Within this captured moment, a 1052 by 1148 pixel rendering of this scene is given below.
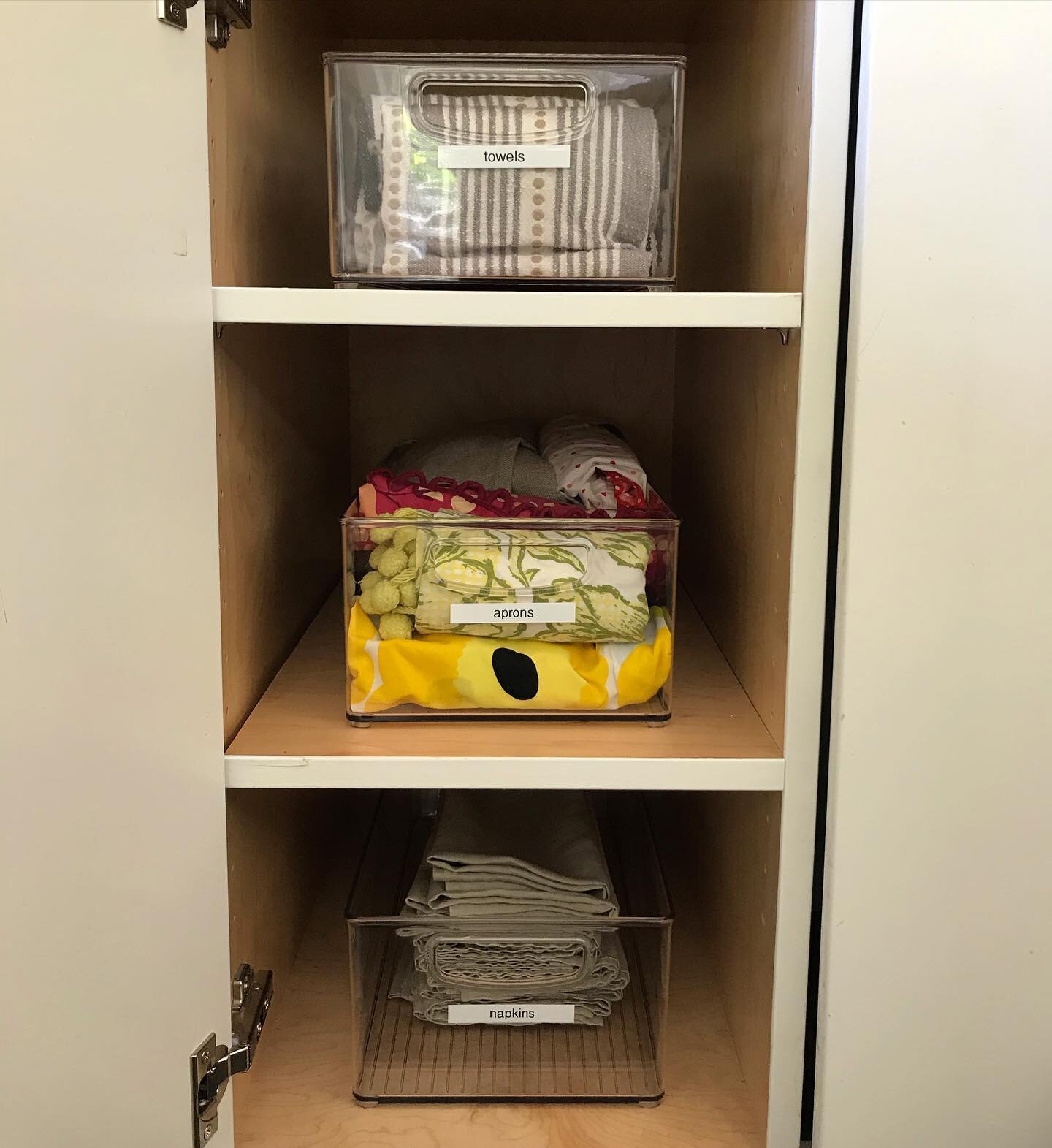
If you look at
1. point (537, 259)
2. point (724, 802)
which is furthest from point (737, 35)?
point (724, 802)

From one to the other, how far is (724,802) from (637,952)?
0.17m

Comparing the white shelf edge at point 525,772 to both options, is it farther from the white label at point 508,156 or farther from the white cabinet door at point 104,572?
the white label at point 508,156

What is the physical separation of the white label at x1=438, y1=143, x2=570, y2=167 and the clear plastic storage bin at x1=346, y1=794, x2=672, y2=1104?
2.09 ft

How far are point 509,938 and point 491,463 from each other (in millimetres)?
454

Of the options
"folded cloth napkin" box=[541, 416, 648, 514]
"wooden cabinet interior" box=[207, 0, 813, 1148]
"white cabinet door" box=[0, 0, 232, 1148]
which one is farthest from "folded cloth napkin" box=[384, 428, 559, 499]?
"white cabinet door" box=[0, 0, 232, 1148]

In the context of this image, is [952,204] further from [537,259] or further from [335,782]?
[335,782]

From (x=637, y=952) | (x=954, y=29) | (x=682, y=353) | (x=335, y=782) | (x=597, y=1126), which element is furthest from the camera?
(x=682, y=353)

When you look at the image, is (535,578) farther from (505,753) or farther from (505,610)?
(505,753)

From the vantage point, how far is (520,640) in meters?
0.87

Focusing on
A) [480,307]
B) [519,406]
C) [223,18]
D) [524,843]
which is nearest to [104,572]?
[480,307]

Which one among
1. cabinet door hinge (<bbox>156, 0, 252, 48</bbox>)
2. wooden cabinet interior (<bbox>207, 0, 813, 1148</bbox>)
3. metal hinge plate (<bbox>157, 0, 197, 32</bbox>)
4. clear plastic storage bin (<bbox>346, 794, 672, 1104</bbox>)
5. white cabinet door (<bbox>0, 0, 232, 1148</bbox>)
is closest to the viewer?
white cabinet door (<bbox>0, 0, 232, 1148</bbox>)

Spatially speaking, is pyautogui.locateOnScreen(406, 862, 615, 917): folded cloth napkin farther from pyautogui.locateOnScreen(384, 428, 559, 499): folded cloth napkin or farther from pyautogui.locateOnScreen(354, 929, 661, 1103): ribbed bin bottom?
pyautogui.locateOnScreen(384, 428, 559, 499): folded cloth napkin

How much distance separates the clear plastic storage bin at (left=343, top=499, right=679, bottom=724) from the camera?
2.79ft

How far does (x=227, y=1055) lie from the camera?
77 centimetres
